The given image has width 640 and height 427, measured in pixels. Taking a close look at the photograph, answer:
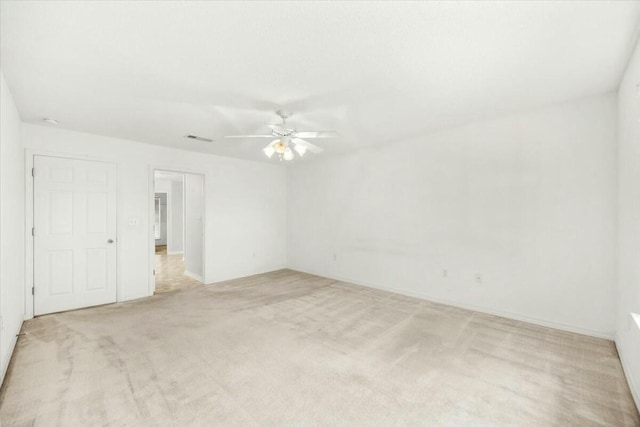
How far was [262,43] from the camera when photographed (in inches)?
75.9

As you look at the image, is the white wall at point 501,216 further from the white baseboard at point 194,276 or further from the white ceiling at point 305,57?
the white baseboard at point 194,276

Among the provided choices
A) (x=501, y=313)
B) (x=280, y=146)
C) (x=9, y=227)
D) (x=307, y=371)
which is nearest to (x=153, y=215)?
(x=9, y=227)

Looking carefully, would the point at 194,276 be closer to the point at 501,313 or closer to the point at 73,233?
the point at 73,233

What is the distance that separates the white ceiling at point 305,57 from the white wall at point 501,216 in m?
0.43

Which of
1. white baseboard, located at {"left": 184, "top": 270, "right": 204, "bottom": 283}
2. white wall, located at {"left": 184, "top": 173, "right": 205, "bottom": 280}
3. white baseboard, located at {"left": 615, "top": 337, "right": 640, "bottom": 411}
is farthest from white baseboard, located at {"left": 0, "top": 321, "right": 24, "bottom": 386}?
white baseboard, located at {"left": 615, "top": 337, "right": 640, "bottom": 411}

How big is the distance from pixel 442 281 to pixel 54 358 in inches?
179

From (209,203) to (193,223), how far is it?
106 cm

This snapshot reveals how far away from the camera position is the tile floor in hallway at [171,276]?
5121mm

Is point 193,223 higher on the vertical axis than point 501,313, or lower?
higher

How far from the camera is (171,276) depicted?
5.93 metres

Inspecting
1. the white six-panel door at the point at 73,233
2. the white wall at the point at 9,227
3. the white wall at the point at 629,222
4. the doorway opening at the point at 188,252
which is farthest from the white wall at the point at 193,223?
the white wall at the point at 629,222

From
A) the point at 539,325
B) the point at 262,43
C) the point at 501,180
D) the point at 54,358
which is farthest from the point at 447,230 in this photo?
the point at 54,358

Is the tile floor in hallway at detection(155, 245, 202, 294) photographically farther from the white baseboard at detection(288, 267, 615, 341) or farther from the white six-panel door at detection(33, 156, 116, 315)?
the white baseboard at detection(288, 267, 615, 341)

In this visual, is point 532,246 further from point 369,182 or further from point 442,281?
point 369,182
